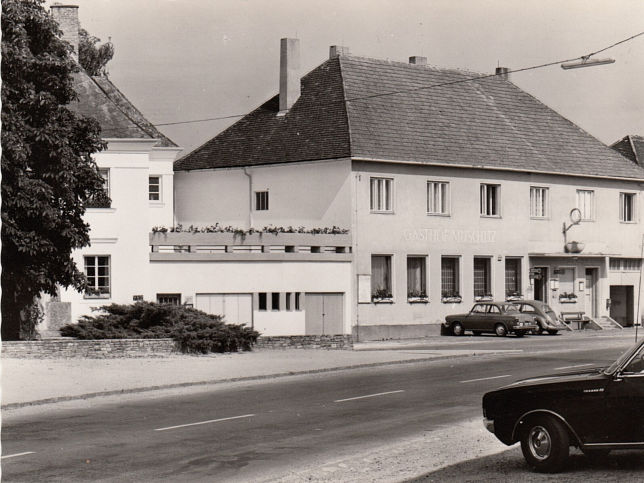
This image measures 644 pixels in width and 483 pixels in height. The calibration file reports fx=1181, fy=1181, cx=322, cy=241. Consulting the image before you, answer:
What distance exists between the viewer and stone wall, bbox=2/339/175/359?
98.3 feet

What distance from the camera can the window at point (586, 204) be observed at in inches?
2251

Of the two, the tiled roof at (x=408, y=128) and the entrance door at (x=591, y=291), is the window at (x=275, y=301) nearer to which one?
the tiled roof at (x=408, y=128)

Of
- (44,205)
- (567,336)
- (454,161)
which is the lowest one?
(567,336)

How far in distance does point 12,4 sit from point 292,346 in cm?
1309

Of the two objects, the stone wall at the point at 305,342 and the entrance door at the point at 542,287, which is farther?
the entrance door at the point at 542,287

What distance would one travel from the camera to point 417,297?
49.9 metres

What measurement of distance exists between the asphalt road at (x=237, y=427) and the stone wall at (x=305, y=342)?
9.16 metres

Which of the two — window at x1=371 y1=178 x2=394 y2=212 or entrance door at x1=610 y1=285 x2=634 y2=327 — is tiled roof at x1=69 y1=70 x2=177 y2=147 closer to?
window at x1=371 y1=178 x2=394 y2=212

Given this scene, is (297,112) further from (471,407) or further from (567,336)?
(471,407)

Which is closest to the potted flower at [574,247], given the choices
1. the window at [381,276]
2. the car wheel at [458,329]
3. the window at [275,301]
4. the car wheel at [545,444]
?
the car wheel at [458,329]

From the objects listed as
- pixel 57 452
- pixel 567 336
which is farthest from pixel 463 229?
pixel 57 452

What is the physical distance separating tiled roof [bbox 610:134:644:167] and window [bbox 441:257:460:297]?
68.9 ft

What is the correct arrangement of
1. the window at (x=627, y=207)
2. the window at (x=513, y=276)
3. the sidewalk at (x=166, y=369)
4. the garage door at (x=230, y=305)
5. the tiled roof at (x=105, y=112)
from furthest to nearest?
the window at (x=627, y=207)
the window at (x=513, y=276)
the tiled roof at (x=105, y=112)
the garage door at (x=230, y=305)
the sidewalk at (x=166, y=369)

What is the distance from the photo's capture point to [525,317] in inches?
1881
